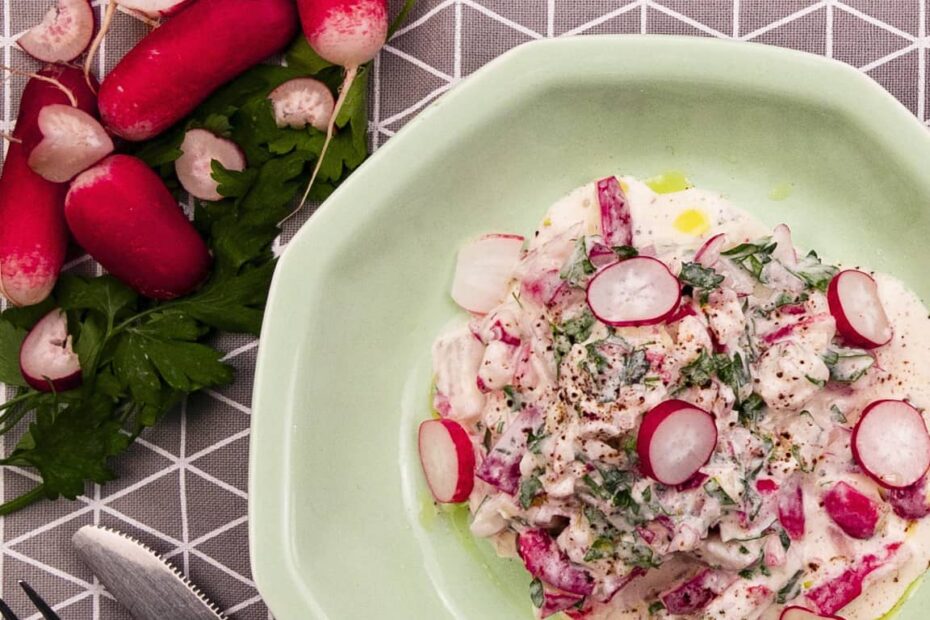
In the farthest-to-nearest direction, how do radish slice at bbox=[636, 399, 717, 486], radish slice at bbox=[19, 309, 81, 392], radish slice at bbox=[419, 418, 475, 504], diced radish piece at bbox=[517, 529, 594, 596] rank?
radish slice at bbox=[19, 309, 81, 392]
radish slice at bbox=[419, 418, 475, 504]
diced radish piece at bbox=[517, 529, 594, 596]
radish slice at bbox=[636, 399, 717, 486]

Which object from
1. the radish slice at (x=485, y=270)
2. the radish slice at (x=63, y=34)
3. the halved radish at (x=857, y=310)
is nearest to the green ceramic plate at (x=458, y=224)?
the radish slice at (x=485, y=270)

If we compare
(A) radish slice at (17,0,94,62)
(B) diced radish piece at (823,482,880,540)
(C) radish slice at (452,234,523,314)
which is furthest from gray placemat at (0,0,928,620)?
(B) diced radish piece at (823,482,880,540)

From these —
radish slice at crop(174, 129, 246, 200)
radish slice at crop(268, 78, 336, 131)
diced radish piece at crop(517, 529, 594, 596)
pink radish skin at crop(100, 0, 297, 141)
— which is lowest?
diced radish piece at crop(517, 529, 594, 596)

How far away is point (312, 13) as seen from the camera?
69.6 inches

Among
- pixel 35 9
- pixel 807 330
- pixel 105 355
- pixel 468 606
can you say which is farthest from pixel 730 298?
pixel 35 9

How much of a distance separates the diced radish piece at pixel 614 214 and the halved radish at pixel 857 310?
0.37 m

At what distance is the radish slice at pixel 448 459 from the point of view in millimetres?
1743

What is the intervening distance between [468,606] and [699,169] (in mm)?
954

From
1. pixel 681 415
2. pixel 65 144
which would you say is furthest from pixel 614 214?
pixel 65 144

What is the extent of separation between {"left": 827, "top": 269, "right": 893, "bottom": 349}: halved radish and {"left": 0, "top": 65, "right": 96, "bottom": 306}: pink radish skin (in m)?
1.42

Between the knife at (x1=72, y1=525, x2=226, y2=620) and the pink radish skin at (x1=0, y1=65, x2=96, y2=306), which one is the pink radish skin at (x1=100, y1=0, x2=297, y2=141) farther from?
the knife at (x1=72, y1=525, x2=226, y2=620)

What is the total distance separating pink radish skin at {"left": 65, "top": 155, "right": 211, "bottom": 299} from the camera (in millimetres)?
1765

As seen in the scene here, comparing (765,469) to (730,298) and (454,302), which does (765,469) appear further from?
(454,302)

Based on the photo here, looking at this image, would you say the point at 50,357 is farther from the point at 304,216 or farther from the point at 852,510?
the point at 852,510
